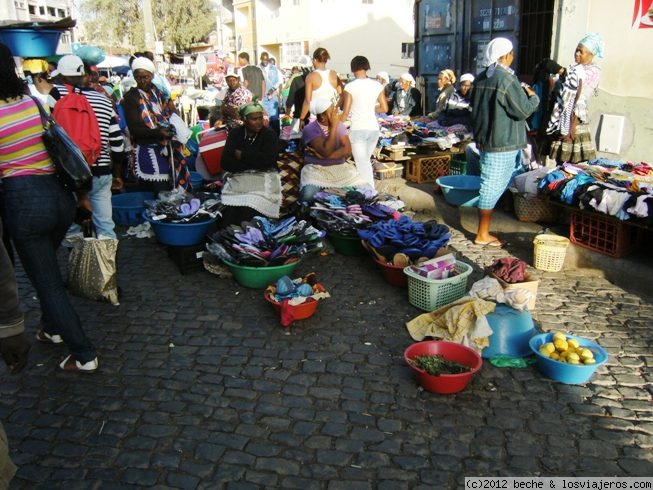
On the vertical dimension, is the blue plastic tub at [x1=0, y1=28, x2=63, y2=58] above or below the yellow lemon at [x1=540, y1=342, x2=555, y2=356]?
above

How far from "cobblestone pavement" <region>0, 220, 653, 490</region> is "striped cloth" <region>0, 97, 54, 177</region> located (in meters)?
1.47

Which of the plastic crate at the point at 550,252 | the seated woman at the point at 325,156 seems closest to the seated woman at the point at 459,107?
the seated woman at the point at 325,156

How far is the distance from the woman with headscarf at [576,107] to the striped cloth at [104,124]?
15.6 feet

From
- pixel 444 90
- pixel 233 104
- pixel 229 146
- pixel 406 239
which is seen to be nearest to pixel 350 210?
pixel 406 239

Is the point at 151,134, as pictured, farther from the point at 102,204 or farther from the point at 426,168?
the point at 426,168

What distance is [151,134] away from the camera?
6.59m

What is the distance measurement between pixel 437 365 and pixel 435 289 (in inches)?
40.6

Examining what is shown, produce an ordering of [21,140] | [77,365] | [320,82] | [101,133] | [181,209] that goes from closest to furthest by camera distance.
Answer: [21,140] → [77,365] → [101,133] → [181,209] → [320,82]

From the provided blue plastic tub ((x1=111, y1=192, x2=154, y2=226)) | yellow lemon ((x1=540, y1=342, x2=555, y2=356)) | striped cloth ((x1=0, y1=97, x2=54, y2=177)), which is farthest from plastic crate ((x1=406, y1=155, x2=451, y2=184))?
striped cloth ((x1=0, y1=97, x2=54, y2=177))

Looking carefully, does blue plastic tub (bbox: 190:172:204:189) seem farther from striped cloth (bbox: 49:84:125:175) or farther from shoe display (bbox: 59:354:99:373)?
shoe display (bbox: 59:354:99:373)

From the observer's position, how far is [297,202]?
7488mm

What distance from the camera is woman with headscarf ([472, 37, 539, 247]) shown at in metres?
5.57

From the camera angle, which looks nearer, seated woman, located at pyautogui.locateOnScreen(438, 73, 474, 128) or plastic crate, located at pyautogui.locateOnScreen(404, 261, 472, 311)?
plastic crate, located at pyautogui.locateOnScreen(404, 261, 472, 311)

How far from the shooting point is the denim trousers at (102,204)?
17.3 feet
